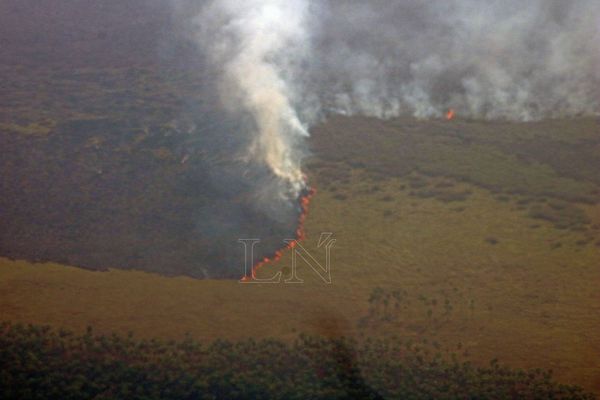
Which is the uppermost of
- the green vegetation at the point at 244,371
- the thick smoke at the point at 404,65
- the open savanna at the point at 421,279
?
the thick smoke at the point at 404,65

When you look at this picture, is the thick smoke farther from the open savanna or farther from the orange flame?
the open savanna

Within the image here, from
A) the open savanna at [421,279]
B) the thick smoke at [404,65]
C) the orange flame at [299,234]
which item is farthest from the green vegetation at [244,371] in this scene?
the thick smoke at [404,65]

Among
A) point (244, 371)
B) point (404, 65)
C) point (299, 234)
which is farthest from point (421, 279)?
point (404, 65)

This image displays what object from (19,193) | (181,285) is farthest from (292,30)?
(181,285)

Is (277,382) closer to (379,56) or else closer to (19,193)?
(19,193)

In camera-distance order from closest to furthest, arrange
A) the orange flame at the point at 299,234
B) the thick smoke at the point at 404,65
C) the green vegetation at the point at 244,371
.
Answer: the green vegetation at the point at 244,371, the orange flame at the point at 299,234, the thick smoke at the point at 404,65

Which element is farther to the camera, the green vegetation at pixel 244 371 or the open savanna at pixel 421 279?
the open savanna at pixel 421 279

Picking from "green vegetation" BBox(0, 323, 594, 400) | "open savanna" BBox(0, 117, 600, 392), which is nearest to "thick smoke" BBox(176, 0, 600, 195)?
"open savanna" BBox(0, 117, 600, 392)

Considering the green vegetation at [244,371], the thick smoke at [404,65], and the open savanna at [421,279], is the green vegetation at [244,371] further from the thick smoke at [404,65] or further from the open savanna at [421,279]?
the thick smoke at [404,65]
